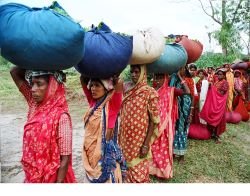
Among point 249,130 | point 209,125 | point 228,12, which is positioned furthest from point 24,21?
point 228,12

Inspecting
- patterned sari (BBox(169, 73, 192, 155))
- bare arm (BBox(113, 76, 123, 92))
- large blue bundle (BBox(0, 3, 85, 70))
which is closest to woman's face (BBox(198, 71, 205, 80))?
patterned sari (BBox(169, 73, 192, 155))

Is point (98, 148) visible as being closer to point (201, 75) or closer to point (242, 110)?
point (201, 75)

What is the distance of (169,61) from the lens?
3529mm

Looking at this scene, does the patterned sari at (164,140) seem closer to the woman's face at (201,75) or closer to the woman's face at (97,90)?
the woman's face at (97,90)

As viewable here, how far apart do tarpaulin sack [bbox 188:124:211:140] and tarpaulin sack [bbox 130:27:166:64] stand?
397 cm

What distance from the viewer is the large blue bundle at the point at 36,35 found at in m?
1.76

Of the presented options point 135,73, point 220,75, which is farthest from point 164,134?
point 220,75

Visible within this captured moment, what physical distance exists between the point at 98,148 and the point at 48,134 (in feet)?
1.91

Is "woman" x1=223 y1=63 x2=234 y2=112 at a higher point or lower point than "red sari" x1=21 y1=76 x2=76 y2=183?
lower

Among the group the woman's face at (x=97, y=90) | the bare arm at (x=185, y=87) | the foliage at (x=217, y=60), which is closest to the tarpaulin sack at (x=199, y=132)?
the bare arm at (x=185, y=87)

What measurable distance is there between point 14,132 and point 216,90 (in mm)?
4009

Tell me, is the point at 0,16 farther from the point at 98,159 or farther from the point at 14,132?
the point at 14,132

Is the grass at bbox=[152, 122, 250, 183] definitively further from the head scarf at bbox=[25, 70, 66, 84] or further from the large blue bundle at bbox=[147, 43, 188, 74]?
the head scarf at bbox=[25, 70, 66, 84]

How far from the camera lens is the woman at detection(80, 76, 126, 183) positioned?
8.18 ft
